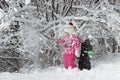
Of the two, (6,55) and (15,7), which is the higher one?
(15,7)

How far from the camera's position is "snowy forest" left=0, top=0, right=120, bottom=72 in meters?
10.6

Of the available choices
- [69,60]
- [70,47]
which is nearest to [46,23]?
[70,47]

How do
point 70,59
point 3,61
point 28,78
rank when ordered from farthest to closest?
point 3,61 → point 70,59 → point 28,78

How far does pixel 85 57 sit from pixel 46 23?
6.13 feet

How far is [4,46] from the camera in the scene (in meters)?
11.2

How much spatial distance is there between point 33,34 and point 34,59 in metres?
0.87

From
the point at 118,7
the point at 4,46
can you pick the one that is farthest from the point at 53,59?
the point at 118,7

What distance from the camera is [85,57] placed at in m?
9.55

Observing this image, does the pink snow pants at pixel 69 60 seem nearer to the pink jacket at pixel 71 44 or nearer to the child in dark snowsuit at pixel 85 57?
the pink jacket at pixel 71 44

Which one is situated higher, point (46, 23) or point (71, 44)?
point (46, 23)

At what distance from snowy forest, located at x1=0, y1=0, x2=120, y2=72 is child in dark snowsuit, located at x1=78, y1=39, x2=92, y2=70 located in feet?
3.04

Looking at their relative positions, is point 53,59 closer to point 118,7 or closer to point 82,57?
point 82,57

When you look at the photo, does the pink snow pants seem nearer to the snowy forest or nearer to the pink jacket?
the pink jacket

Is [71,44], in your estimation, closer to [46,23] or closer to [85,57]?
[85,57]
